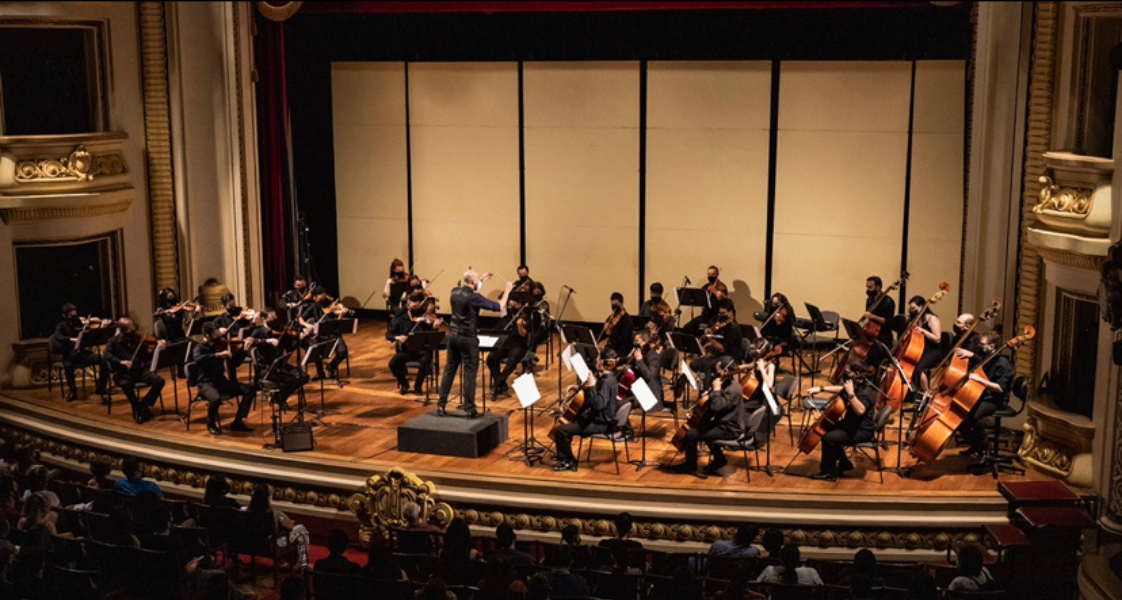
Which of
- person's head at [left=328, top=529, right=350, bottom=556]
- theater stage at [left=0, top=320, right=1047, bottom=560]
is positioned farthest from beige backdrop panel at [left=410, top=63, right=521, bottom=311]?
Result: person's head at [left=328, top=529, right=350, bottom=556]

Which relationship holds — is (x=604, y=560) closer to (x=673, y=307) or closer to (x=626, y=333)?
(x=626, y=333)

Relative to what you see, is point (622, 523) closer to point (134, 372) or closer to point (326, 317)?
point (326, 317)

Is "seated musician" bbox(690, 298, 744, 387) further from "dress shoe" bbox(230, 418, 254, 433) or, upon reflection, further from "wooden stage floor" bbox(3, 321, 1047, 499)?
"dress shoe" bbox(230, 418, 254, 433)

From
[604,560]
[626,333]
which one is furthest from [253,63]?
[604,560]

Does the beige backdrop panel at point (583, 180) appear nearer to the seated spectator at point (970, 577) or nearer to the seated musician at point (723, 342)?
the seated musician at point (723, 342)

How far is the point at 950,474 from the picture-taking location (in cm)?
1097

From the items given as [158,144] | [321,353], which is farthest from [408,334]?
A: [158,144]

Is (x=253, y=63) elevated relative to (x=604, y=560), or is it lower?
elevated

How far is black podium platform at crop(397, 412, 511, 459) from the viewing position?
1155cm

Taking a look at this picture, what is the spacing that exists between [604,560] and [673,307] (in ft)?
23.6

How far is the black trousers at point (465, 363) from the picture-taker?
1186 centimetres

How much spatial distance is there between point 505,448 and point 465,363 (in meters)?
0.87

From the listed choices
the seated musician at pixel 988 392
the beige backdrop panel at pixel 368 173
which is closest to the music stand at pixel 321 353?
the beige backdrop panel at pixel 368 173

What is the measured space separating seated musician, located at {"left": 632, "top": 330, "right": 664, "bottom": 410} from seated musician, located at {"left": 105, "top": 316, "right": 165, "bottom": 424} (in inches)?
189
